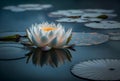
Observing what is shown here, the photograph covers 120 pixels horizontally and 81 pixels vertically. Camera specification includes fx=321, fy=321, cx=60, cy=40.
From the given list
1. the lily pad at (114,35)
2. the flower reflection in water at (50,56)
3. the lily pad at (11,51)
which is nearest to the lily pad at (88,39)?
the lily pad at (114,35)

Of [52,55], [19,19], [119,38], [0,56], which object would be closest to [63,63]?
[52,55]

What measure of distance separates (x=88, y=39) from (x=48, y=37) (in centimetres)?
41

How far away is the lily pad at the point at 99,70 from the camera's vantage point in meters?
1.28

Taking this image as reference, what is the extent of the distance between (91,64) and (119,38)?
0.54m

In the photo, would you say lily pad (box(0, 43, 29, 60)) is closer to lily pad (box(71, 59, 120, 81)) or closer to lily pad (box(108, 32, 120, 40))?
lily pad (box(71, 59, 120, 81))

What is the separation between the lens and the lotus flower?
5.13 ft

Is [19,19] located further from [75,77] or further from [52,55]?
[75,77]

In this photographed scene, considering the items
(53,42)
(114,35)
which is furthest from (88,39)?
(53,42)

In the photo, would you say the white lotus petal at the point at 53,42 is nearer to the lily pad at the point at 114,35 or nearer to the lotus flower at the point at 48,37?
the lotus flower at the point at 48,37

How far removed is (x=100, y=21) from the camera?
2.54 metres

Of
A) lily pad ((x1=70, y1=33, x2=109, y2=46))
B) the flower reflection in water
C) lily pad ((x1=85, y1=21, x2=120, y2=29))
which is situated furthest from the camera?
lily pad ((x1=85, y1=21, x2=120, y2=29))

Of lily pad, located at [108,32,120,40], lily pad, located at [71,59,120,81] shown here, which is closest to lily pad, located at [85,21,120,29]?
lily pad, located at [108,32,120,40]

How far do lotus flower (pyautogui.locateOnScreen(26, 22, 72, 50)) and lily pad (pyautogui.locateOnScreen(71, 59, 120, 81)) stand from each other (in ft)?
0.64

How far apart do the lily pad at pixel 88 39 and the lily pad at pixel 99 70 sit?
14.1 inches
